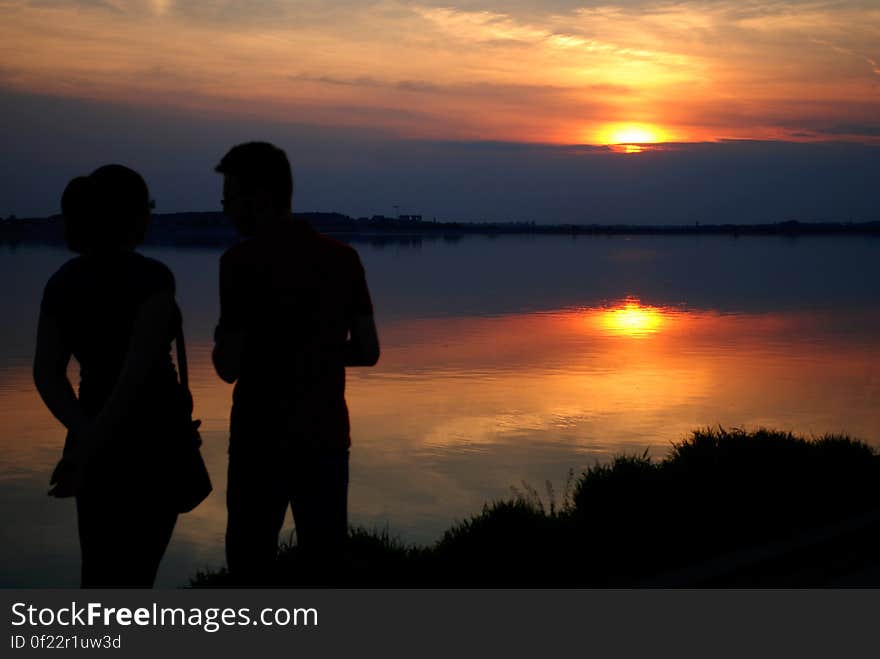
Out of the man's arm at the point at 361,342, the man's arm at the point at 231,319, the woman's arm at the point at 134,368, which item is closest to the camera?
the woman's arm at the point at 134,368

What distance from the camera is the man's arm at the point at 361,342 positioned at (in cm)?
430

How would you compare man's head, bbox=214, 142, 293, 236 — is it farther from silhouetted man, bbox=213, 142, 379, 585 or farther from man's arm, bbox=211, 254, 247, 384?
man's arm, bbox=211, 254, 247, 384

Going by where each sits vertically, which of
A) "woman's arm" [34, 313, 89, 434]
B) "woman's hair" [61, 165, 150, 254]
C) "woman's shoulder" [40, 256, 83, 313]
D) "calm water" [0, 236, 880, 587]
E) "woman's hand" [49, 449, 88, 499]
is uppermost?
"woman's hair" [61, 165, 150, 254]

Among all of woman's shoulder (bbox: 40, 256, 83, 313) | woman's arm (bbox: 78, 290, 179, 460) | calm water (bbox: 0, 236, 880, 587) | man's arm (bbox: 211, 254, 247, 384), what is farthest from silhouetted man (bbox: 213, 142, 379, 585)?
calm water (bbox: 0, 236, 880, 587)

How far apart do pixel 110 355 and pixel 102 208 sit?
1.52 ft

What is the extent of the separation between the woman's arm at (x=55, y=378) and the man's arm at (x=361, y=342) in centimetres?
105

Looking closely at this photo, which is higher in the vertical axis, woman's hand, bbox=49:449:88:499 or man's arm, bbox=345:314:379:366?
man's arm, bbox=345:314:379:366

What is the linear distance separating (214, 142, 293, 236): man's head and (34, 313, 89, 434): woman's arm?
765 millimetres

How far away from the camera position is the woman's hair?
3623mm

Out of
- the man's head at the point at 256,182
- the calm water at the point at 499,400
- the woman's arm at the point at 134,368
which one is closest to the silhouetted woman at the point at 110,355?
the woman's arm at the point at 134,368

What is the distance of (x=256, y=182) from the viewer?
406cm

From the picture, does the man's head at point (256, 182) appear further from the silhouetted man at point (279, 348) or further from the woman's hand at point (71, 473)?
the woman's hand at point (71, 473)

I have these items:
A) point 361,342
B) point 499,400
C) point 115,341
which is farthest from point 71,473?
point 499,400
